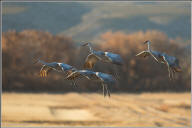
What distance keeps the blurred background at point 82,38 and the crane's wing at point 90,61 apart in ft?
12.4

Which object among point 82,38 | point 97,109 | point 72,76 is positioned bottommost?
point 97,109

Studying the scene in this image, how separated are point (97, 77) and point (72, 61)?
174 inches

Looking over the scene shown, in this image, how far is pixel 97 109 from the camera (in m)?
4.32

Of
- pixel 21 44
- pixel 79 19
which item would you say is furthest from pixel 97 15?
pixel 21 44

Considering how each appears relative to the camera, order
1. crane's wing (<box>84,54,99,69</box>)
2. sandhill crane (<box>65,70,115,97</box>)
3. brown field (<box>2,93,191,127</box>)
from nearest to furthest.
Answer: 1. sandhill crane (<box>65,70,115,97</box>)
2. crane's wing (<box>84,54,99,69</box>)
3. brown field (<box>2,93,191,127</box>)

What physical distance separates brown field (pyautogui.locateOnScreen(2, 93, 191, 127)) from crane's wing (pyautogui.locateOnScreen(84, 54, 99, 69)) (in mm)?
2352

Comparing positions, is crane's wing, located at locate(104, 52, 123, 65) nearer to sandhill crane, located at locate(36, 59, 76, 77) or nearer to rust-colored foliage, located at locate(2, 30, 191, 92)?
sandhill crane, located at locate(36, 59, 76, 77)

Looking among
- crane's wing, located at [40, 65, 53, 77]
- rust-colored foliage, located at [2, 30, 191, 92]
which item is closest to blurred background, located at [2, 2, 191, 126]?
rust-colored foliage, located at [2, 30, 191, 92]

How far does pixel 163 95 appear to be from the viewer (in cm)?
533

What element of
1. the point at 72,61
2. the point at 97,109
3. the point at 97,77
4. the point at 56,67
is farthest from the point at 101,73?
the point at 72,61

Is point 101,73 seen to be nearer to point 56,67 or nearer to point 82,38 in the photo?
point 56,67

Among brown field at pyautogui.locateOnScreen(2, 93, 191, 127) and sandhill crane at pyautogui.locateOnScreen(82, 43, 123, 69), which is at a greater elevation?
sandhill crane at pyautogui.locateOnScreen(82, 43, 123, 69)

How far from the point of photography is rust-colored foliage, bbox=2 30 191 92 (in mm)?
5105

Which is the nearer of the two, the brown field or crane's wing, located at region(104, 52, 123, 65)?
crane's wing, located at region(104, 52, 123, 65)
